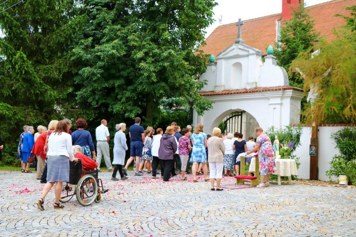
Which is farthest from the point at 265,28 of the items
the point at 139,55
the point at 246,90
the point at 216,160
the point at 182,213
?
the point at 182,213

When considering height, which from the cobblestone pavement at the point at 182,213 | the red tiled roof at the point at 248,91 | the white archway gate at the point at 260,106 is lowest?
the cobblestone pavement at the point at 182,213

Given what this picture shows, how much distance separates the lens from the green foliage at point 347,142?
1600 centimetres

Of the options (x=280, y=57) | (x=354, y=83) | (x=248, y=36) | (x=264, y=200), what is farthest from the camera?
(x=248, y=36)

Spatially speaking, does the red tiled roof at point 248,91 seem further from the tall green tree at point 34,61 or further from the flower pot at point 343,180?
the tall green tree at point 34,61

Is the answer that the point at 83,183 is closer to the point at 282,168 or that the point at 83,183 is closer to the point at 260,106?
the point at 282,168

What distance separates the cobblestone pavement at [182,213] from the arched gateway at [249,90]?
27.7 feet

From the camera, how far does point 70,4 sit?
21844 millimetres

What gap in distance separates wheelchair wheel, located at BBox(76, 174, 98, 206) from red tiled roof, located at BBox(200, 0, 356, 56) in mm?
24745

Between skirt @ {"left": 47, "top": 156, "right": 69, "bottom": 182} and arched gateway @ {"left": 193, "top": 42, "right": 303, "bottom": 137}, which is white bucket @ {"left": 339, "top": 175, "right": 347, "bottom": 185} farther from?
skirt @ {"left": 47, "top": 156, "right": 69, "bottom": 182}

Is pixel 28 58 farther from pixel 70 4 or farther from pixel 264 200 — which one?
pixel 264 200

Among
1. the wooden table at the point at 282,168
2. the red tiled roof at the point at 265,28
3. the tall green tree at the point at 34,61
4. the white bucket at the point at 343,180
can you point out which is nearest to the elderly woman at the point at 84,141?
the wooden table at the point at 282,168

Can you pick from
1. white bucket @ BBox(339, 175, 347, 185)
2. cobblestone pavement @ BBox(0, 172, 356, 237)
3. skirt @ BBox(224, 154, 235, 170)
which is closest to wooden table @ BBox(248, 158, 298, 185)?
white bucket @ BBox(339, 175, 347, 185)

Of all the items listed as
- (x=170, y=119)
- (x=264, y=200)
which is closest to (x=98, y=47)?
(x=170, y=119)

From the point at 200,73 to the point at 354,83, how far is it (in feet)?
30.6
